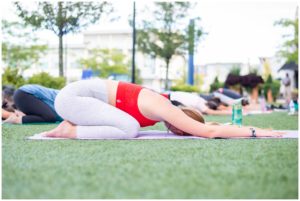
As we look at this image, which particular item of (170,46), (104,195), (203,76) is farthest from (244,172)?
(203,76)

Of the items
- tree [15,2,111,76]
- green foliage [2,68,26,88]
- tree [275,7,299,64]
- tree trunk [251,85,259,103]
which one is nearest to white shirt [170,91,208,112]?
tree [15,2,111,76]

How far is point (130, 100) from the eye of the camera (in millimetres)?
3746

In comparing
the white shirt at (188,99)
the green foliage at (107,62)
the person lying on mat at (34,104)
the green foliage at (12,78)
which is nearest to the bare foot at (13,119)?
the person lying on mat at (34,104)

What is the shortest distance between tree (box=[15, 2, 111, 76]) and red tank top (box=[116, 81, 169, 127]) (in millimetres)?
6443

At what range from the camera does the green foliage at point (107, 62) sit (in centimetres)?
3281

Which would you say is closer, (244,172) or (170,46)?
(244,172)

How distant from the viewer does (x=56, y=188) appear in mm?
1798

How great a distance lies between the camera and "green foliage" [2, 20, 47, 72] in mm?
22594

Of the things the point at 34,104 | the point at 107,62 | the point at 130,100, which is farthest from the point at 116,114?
the point at 107,62

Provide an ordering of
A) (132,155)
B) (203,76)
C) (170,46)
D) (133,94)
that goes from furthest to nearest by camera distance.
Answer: (203,76)
(170,46)
(133,94)
(132,155)

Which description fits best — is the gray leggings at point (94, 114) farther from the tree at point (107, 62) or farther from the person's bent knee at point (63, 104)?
the tree at point (107, 62)

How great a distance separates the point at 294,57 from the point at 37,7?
14224 millimetres

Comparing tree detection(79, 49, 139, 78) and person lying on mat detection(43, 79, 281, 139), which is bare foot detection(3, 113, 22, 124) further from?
tree detection(79, 49, 139, 78)

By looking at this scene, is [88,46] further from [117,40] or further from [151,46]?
[151,46]
